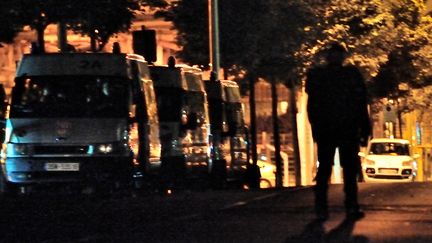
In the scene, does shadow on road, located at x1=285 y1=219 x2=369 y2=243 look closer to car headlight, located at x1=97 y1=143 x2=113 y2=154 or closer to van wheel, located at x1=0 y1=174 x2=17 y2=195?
car headlight, located at x1=97 y1=143 x2=113 y2=154

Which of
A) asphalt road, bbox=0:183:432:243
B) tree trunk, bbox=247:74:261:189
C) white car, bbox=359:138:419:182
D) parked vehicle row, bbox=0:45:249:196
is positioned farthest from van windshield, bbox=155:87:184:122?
white car, bbox=359:138:419:182

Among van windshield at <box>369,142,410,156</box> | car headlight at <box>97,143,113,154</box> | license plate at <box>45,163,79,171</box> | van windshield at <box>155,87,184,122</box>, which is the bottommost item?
van windshield at <box>369,142,410,156</box>

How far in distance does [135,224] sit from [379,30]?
77.9ft

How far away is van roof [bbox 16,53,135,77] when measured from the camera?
61.6 feet

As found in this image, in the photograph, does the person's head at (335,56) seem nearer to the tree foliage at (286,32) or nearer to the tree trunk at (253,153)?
the tree trunk at (253,153)

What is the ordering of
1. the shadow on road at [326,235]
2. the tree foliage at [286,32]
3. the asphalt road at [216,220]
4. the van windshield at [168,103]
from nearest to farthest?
1. the shadow on road at [326,235]
2. the asphalt road at [216,220]
3. the van windshield at [168,103]
4. the tree foliage at [286,32]

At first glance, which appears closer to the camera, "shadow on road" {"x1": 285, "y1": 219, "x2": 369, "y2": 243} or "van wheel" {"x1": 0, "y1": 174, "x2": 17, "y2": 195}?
"shadow on road" {"x1": 285, "y1": 219, "x2": 369, "y2": 243}

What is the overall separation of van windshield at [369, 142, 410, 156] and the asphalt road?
24.0m

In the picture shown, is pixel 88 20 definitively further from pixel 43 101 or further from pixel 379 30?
pixel 379 30

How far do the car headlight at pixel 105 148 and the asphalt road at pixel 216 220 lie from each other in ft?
11.2

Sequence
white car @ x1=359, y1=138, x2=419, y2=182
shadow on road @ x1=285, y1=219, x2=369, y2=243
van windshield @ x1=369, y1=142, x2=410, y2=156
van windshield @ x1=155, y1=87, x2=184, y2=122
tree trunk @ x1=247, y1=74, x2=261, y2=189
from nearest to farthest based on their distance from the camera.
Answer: shadow on road @ x1=285, y1=219, x2=369, y2=243, van windshield @ x1=155, y1=87, x2=184, y2=122, tree trunk @ x1=247, y1=74, x2=261, y2=189, white car @ x1=359, y1=138, x2=419, y2=182, van windshield @ x1=369, y1=142, x2=410, y2=156

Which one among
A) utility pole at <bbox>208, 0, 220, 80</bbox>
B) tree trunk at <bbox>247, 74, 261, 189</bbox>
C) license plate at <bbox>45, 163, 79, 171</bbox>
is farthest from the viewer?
tree trunk at <bbox>247, 74, 261, 189</bbox>

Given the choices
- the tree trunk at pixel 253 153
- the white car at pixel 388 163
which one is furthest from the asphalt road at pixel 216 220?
the white car at pixel 388 163

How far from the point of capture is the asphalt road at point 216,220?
9.94m
